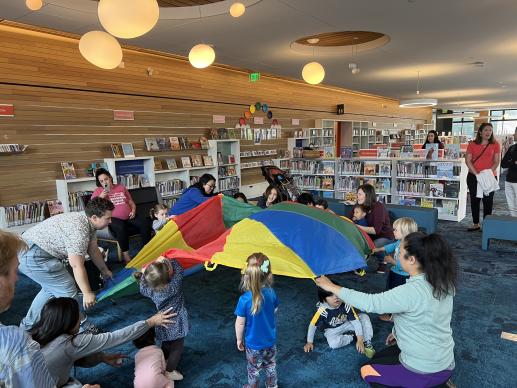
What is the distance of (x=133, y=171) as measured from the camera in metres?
6.73

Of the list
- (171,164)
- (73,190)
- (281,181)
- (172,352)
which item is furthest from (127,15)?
(281,181)

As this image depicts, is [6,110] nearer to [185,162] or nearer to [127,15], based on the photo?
[185,162]

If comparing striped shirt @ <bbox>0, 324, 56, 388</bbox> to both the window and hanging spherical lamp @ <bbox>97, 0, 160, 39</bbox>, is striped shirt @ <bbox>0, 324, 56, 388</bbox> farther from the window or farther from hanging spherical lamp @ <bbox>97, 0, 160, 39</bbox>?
the window

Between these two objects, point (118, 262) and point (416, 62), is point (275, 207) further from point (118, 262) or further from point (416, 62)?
point (416, 62)

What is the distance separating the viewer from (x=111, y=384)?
2.54m

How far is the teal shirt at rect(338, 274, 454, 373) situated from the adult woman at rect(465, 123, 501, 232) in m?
4.99

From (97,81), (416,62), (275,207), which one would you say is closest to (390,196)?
(416,62)

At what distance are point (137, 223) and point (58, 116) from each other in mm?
2141

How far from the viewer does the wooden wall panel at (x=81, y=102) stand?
17.4 ft

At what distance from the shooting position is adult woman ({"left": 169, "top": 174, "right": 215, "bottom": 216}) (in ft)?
16.1

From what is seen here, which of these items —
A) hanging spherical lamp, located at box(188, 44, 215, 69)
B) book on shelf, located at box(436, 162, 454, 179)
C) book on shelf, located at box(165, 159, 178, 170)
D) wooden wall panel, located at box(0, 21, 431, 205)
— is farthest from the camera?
book on shelf, located at box(165, 159, 178, 170)

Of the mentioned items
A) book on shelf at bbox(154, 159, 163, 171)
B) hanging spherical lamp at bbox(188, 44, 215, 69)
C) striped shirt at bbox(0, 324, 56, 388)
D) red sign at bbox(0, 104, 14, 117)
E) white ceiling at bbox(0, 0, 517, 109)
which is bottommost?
striped shirt at bbox(0, 324, 56, 388)

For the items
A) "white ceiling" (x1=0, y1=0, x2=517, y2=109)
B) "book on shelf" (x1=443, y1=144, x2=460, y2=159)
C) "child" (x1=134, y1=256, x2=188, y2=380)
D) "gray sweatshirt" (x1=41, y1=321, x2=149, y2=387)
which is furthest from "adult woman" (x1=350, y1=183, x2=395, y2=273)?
"book on shelf" (x1=443, y1=144, x2=460, y2=159)

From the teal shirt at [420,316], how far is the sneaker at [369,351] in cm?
76
